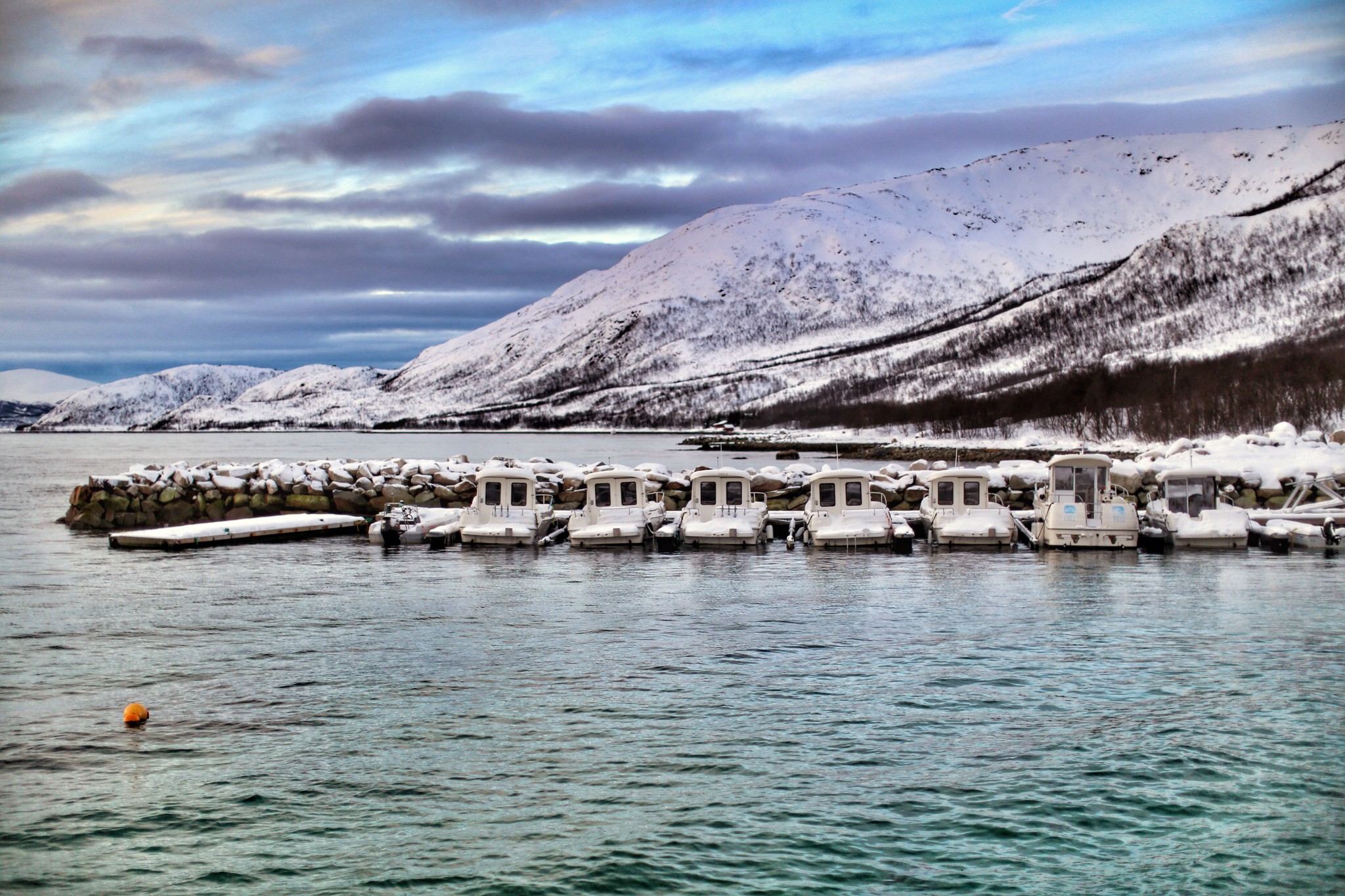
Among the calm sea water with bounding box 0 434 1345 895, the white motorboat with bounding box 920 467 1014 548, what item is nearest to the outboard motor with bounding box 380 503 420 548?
the calm sea water with bounding box 0 434 1345 895

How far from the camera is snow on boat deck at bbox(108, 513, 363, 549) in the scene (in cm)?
4969

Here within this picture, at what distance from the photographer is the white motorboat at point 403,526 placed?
5144 cm

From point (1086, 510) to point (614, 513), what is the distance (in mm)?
19956

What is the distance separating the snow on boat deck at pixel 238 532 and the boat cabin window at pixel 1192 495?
38.6 metres

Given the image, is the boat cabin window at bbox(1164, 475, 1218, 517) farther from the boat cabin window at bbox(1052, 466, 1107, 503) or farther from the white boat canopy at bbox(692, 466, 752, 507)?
the white boat canopy at bbox(692, 466, 752, 507)

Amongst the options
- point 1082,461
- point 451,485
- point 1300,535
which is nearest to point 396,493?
point 451,485

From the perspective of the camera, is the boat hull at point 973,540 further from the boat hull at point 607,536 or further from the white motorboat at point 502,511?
the white motorboat at point 502,511

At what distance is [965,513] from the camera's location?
163 ft

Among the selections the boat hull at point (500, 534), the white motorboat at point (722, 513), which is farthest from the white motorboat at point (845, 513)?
the boat hull at point (500, 534)

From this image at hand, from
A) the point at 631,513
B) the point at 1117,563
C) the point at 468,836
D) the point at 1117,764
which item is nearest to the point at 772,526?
the point at 631,513

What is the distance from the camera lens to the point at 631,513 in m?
50.7

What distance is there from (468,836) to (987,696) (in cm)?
1130

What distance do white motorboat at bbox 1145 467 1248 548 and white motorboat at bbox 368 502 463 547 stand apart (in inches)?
1220

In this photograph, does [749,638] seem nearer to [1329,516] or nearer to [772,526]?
[772,526]
